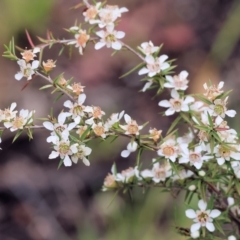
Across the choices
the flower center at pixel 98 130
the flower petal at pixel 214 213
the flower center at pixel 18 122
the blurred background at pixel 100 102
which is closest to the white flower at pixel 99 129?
the flower center at pixel 98 130

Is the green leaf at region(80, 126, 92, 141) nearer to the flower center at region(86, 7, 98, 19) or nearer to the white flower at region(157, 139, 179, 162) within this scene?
the white flower at region(157, 139, 179, 162)

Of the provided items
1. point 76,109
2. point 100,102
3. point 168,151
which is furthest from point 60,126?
point 100,102

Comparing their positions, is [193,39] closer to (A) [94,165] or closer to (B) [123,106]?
(B) [123,106]

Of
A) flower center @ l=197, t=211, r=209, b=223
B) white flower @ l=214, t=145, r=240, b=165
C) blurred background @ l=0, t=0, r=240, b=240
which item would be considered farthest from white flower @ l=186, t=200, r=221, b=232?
blurred background @ l=0, t=0, r=240, b=240

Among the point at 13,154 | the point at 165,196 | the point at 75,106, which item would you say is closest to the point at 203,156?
the point at 75,106

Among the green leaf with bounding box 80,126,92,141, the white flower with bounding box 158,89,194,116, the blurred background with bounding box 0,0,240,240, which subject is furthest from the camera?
the blurred background with bounding box 0,0,240,240
